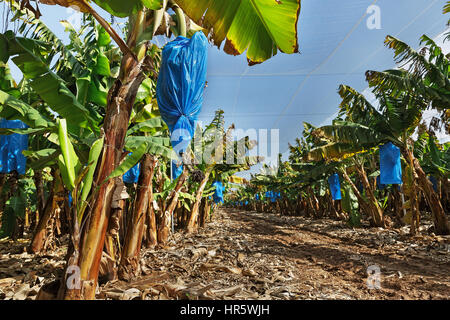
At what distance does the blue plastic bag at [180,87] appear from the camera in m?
2.06

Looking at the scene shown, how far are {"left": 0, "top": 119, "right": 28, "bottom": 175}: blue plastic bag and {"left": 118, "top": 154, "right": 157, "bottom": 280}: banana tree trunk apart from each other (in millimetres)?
1362

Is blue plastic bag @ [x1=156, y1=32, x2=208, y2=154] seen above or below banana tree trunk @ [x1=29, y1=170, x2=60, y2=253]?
above

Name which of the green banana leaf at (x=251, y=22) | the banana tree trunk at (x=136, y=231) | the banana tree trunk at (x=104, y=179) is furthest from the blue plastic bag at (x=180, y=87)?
the banana tree trunk at (x=136, y=231)

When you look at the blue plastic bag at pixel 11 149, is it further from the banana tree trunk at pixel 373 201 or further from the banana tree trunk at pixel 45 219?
the banana tree trunk at pixel 373 201

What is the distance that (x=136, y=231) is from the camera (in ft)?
10.9

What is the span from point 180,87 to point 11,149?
8.34 ft

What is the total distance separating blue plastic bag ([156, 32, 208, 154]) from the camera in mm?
2064

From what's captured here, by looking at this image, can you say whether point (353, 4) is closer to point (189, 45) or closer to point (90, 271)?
point (189, 45)

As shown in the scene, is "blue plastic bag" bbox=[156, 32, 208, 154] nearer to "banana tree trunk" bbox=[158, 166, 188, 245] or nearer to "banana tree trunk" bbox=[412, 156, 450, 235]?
"banana tree trunk" bbox=[158, 166, 188, 245]

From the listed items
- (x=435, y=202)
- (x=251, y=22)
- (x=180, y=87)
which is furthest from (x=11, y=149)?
(x=435, y=202)

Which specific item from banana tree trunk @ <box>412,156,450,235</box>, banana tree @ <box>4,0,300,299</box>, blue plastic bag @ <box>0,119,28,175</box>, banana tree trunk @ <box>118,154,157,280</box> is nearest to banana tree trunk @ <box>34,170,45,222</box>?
blue plastic bag @ <box>0,119,28,175</box>

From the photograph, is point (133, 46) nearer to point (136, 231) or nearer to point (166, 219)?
point (136, 231)

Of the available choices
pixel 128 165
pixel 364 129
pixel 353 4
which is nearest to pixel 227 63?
pixel 353 4
